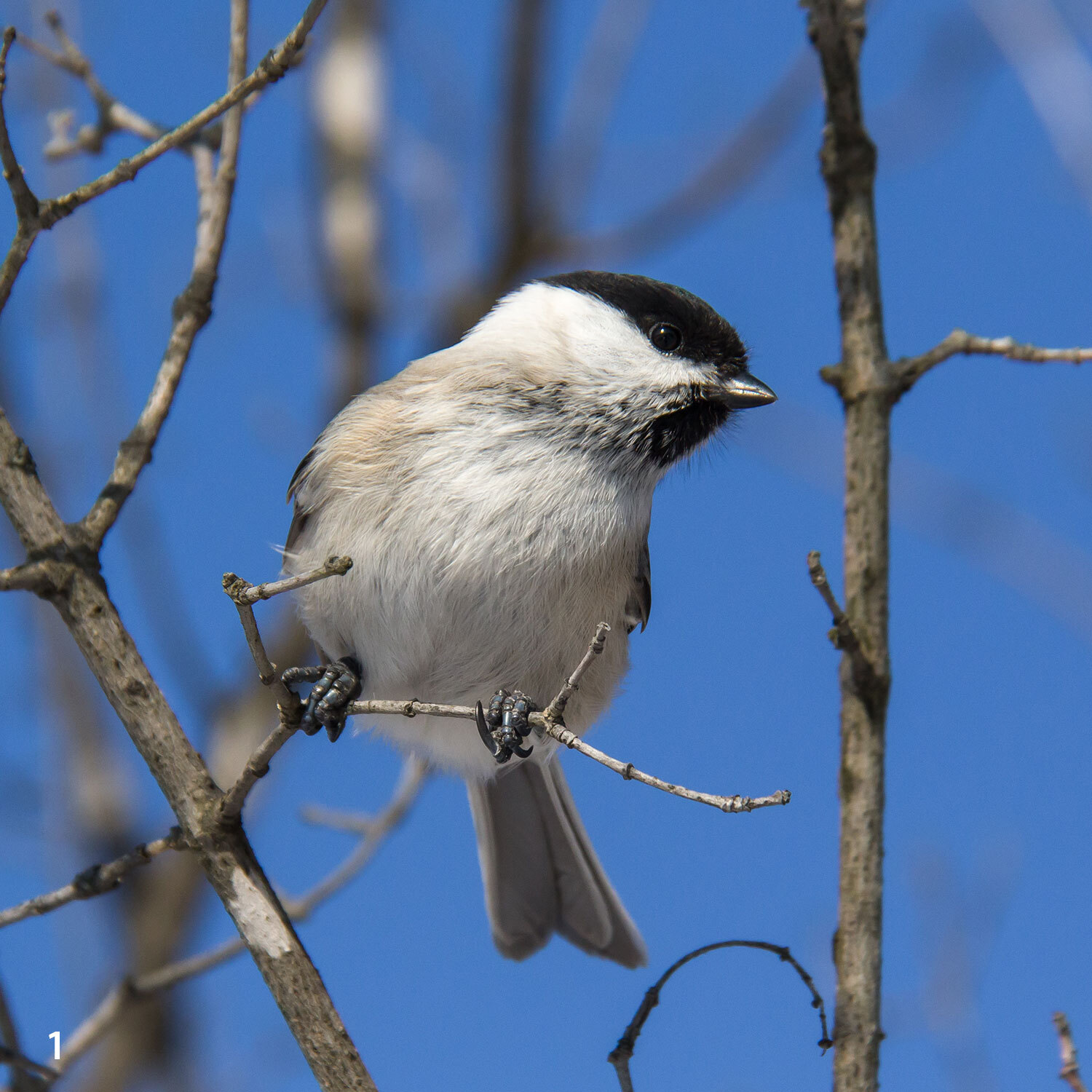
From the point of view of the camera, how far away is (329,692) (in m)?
2.04

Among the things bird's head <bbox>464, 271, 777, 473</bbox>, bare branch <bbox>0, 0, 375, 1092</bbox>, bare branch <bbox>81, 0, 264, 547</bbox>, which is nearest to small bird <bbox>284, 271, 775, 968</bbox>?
bird's head <bbox>464, 271, 777, 473</bbox>

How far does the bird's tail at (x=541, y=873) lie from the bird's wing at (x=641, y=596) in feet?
1.52

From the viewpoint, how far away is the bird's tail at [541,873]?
2465mm

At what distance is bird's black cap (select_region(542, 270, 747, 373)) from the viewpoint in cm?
234

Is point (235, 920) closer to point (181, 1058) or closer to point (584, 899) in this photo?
point (584, 899)

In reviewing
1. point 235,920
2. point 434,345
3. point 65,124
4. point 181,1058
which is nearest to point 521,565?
point 235,920

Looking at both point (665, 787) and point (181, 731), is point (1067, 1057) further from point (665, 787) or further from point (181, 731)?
point (181, 731)

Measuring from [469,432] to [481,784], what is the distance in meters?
1.04

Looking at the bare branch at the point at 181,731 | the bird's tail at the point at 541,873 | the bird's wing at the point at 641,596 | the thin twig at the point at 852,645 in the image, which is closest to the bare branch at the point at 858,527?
the thin twig at the point at 852,645

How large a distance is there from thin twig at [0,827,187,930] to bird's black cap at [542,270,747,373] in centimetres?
138

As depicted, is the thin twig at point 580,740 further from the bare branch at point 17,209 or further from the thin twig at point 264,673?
the bare branch at point 17,209

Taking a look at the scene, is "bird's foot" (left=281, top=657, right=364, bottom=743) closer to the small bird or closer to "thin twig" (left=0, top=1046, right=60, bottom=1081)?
the small bird

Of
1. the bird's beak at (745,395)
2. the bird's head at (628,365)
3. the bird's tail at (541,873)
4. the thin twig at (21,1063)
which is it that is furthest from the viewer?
the bird's tail at (541,873)

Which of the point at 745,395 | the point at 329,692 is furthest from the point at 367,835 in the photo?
the point at 745,395
